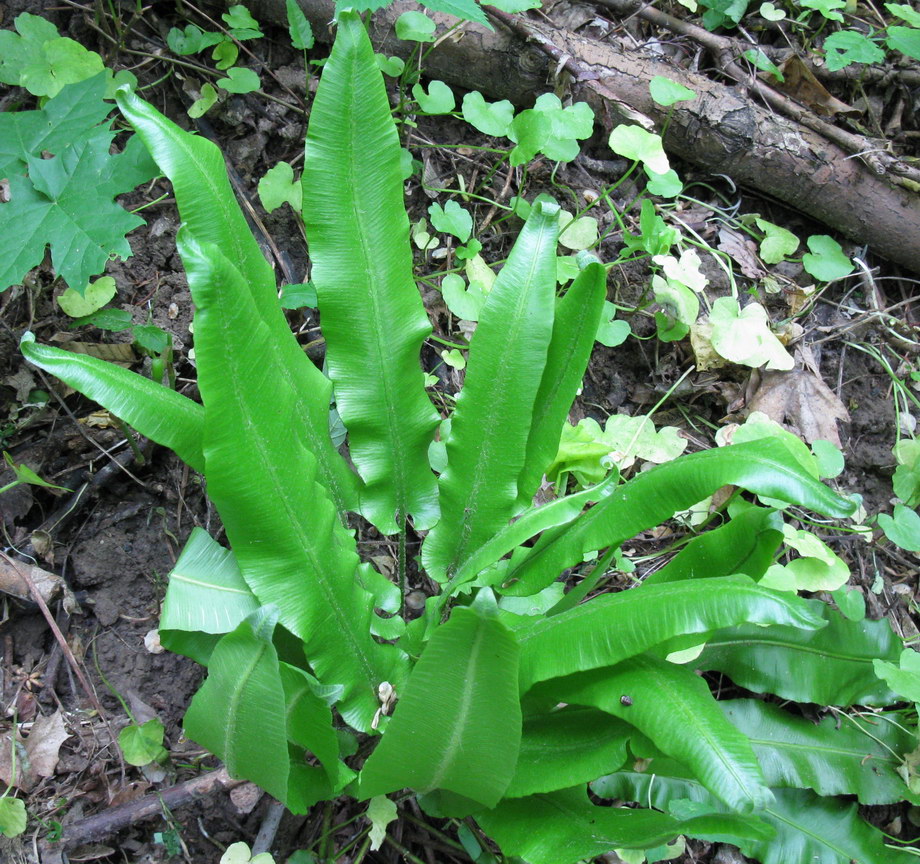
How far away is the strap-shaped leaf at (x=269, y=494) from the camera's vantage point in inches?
38.9

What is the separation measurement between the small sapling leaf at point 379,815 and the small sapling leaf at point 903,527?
1.19 m

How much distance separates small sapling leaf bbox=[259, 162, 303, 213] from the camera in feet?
6.03

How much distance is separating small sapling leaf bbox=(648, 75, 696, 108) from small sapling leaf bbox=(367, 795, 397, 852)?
1777mm

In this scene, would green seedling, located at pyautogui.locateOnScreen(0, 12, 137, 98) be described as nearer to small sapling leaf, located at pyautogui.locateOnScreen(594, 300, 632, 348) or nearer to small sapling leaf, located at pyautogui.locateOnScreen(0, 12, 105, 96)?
small sapling leaf, located at pyautogui.locateOnScreen(0, 12, 105, 96)

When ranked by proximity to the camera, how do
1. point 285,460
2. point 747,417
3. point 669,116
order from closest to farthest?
point 285,460 < point 747,417 < point 669,116

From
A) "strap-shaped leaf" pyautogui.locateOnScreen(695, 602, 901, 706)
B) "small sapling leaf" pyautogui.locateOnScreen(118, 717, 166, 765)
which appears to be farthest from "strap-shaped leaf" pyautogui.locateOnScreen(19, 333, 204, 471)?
"strap-shaped leaf" pyautogui.locateOnScreen(695, 602, 901, 706)

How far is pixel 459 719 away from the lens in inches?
39.8

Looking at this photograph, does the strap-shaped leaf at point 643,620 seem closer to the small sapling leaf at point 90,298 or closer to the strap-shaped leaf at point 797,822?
the strap-shaped leaf at point 797,822

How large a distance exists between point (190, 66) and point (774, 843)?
2229mm

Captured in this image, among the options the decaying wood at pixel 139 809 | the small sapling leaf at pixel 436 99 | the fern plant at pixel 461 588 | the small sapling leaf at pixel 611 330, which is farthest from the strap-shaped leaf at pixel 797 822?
the small sapling leaf at pixel 436 99

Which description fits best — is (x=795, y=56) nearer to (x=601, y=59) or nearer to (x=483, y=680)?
(x=601, y=59)

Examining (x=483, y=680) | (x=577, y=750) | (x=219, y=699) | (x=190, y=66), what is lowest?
(x=577, y=750)

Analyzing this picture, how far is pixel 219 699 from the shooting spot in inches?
40.2

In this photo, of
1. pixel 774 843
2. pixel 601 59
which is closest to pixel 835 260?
pixel 601 59
